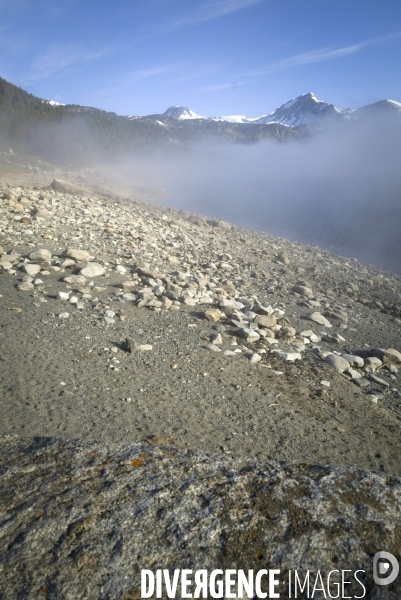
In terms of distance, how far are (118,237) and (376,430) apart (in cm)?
799

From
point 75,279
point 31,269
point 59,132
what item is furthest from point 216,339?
point 59,132

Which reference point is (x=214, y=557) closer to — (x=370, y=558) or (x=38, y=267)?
(x=370, y=558)

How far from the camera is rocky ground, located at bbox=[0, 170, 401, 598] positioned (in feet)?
10.9

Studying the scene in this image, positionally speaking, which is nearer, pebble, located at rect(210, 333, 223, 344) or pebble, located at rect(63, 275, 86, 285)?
pebble, located at rect(210, 333, 223, 344)

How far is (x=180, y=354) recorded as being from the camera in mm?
4863

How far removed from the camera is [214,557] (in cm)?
160

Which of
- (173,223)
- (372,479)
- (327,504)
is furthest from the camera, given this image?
(173,223)

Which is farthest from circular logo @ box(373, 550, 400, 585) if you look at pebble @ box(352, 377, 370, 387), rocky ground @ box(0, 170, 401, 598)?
pebble @ box(352, 377, 370, 387)

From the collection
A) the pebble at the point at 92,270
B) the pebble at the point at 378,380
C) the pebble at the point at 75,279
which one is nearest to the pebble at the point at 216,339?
the pebble at the point at 378,380

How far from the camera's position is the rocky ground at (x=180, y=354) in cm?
333

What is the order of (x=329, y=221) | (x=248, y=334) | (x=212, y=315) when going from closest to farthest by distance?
(x=248, y=334), (x=212, y=315), (x=329, y=221)

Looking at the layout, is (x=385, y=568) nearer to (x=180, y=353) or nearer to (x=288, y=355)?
(x=180, y=353)

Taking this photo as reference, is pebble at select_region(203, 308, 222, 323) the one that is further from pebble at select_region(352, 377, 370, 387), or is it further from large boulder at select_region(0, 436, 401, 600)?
large boulder at select_region(0, 436, 401, 600)

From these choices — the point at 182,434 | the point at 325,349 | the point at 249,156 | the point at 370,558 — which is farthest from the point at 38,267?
the point at 249,156
